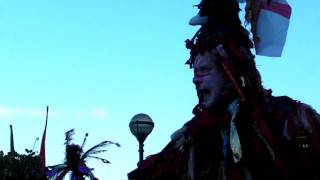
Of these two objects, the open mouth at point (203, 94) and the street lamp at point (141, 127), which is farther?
the street lamp at point (141, 127)

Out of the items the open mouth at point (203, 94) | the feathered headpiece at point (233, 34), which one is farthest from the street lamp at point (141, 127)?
the open mouth at point (203, 94)

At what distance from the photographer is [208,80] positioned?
529 centimetres

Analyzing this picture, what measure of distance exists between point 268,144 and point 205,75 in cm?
84

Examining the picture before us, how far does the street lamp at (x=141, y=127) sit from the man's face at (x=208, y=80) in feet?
19.4

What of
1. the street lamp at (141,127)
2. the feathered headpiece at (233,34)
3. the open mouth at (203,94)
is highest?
the street lamp at (141,127)

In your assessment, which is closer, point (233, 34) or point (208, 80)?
point (208, 80)

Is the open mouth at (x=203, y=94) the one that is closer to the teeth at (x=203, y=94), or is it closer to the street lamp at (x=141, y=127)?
the teeth at (x=203, y=94)

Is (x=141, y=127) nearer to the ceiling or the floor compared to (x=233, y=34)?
nearer to the ceiling

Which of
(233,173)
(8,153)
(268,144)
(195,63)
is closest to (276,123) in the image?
(268,144)

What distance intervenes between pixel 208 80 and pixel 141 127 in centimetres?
610

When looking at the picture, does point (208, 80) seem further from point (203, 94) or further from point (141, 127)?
point (141, 127)

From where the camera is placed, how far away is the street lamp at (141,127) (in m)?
11.3

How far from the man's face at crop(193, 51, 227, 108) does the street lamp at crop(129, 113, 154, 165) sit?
593 centimetres

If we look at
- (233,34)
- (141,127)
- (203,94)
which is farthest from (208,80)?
(141,127)
